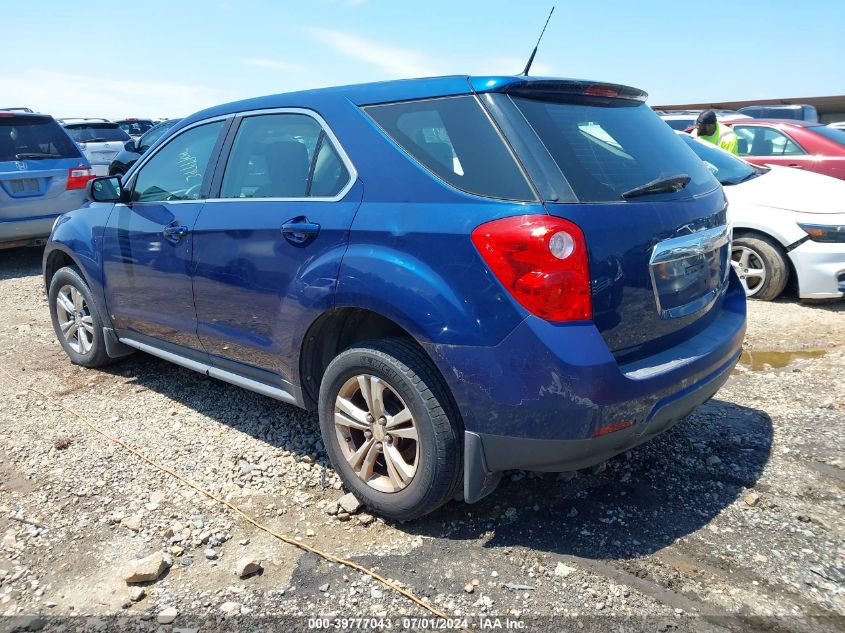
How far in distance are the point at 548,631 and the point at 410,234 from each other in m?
1.49

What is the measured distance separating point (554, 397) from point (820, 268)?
463 centimetres

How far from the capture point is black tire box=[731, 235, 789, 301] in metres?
6.04

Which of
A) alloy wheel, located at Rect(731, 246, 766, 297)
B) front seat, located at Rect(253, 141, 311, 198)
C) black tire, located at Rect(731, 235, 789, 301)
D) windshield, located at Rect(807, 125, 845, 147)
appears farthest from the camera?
windshield, located at Rect(807, 125, 845, 147)

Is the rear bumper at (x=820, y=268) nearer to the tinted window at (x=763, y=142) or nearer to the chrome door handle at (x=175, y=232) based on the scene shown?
the tinted window at (x=763, y=142)

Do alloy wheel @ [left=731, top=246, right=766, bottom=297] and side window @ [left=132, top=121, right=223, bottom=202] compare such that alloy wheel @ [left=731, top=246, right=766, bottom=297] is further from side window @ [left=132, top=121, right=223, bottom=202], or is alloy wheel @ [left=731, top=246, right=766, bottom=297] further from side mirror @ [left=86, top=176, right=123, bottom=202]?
side mirror @ [left=86, top=176, right=123, bottom=202]

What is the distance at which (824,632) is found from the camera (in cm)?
219

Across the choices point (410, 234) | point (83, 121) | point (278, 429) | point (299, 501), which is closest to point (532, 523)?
point (299, 501)

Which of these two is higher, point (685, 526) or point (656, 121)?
point (656, 121)

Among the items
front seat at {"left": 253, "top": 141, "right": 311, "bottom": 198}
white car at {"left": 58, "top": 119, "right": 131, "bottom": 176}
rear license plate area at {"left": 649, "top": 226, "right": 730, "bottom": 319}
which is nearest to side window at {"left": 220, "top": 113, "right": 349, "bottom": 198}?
front seat at {"left": 253, "top": 141, "right": 311, "bottom": 198}

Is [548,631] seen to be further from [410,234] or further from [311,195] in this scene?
[311,195]

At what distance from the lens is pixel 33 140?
8445 mm

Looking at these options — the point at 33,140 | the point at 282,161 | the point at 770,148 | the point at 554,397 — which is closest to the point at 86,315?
the point at 282,161

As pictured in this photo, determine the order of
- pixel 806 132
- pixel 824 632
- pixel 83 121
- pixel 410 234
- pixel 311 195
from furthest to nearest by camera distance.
A: pixel 83 121 → pixel 806 132 → pixel 311 195 → pixel 410 234 → pixel 824 632

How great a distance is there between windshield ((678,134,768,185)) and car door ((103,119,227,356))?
187 inches
